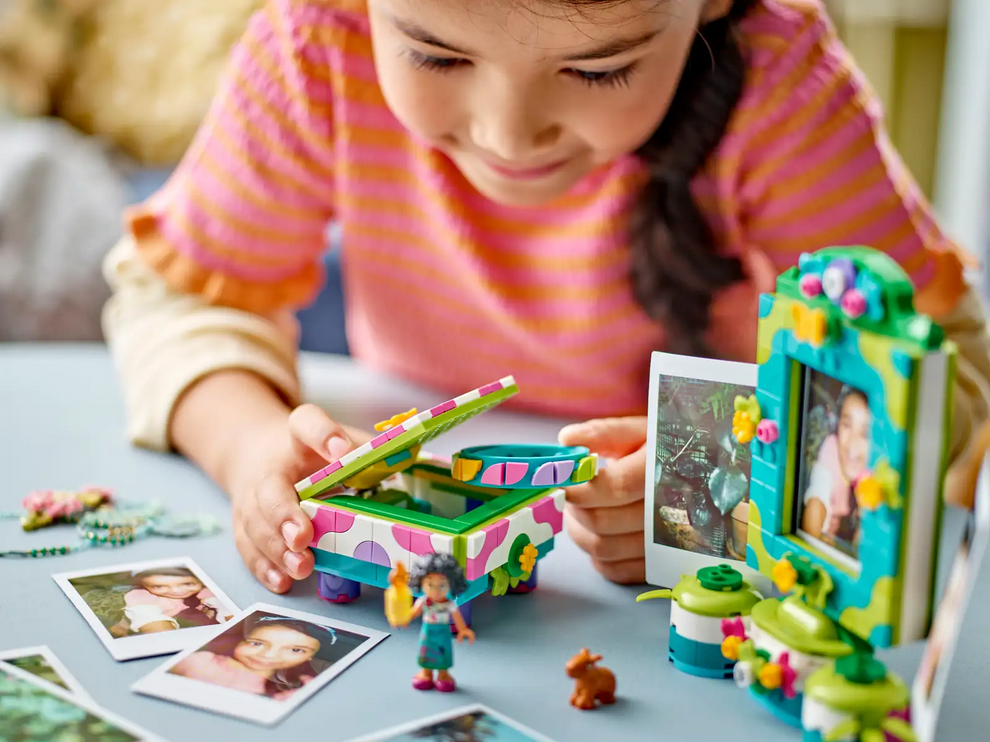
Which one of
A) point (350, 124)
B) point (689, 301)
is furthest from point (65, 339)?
point (689, 301)

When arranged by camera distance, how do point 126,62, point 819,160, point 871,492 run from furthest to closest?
point 126,62 < point 819,160 < point 871,492

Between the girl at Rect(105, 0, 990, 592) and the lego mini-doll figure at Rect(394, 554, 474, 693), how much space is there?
13cm

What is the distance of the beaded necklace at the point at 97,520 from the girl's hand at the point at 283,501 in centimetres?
4

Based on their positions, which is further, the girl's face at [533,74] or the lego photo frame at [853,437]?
the girl's face at [533,74]

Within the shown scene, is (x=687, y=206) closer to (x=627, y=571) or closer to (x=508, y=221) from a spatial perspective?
(x=508, y=221)

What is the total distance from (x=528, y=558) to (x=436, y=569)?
91 millimetres

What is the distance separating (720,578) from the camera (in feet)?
1.86

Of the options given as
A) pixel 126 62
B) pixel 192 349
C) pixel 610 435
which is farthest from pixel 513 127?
pixel 126 62

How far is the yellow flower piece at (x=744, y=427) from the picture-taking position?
0.53m

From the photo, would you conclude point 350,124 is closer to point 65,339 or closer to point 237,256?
point 237,256

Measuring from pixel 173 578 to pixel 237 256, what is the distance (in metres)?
0.42

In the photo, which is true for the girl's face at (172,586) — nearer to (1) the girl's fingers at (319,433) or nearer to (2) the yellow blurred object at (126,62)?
(1) the girl's fingers at (319,433)

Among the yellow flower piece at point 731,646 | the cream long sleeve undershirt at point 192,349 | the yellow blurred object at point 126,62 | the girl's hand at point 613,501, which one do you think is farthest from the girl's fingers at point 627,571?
the yellow blurred object at point 126,62

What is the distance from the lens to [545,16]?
2.04 feet
